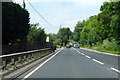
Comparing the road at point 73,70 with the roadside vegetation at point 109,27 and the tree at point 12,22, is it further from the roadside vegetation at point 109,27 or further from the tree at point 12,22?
the roadside vegetation at point 109,27

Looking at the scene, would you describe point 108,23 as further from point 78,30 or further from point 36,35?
point 78,30

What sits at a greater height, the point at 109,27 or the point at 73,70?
the point at 109,27

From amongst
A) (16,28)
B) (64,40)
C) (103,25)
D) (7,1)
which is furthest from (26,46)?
(64,40)

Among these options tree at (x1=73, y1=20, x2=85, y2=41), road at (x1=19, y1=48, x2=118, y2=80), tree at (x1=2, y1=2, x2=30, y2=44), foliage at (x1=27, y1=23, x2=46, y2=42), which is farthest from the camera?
tree at (x1=73, y1=20, x2=85, y2=41)

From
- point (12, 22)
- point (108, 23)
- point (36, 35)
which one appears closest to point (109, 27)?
point (108, 23)

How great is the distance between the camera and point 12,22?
1759 cm

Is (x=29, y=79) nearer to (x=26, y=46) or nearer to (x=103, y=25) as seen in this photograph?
(x=26, y=46)

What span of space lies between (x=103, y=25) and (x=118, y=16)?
1364 cm

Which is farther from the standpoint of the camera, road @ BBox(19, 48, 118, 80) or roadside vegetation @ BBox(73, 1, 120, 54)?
roadside vegetation @ BBox(73, 1, 120, 54)

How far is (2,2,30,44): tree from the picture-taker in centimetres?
1716

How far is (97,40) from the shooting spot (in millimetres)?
57938

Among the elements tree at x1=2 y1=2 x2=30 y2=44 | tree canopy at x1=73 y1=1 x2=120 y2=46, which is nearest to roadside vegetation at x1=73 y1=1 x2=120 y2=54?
tree canopy at x1=73 y1=1 x2=120 y2=46

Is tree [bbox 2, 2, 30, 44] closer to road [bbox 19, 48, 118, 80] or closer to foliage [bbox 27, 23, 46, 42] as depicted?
road [bbox 19, 48, 118, 80]

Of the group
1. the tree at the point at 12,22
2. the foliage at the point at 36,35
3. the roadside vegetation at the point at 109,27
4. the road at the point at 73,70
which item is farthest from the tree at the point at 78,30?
the road at the point at 73,70
